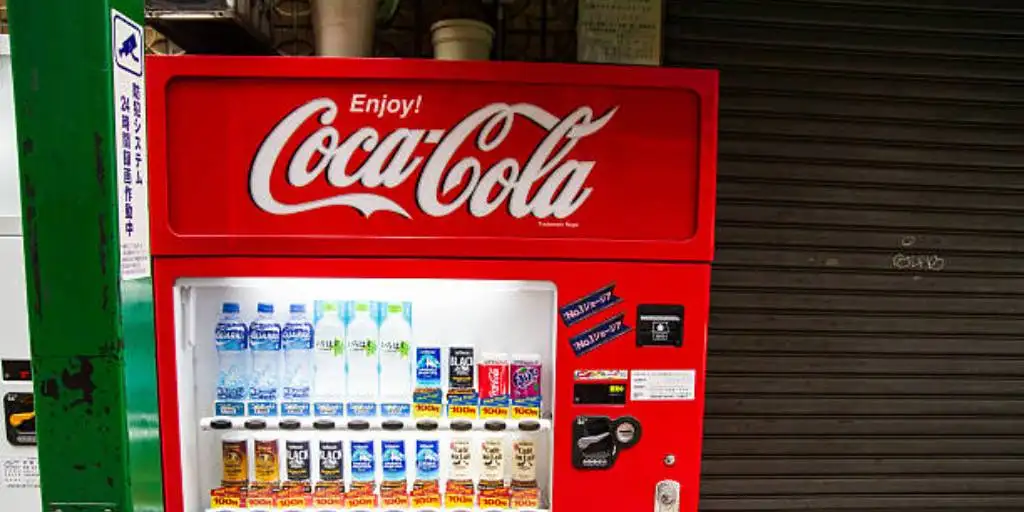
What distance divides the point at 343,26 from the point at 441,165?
60 centimetres

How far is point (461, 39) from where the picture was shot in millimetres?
2002

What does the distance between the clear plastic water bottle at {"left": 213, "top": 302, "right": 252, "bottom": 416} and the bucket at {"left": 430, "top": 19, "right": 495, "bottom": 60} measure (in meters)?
1.14

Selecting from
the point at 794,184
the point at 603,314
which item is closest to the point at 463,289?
the point at 603,314

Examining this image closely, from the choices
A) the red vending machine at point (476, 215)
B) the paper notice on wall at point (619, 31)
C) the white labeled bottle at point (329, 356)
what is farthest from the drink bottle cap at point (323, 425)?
the paper notice on wall at point (619, 31)

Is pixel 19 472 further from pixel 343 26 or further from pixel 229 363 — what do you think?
pixel 343 26

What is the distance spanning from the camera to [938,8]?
2.73 metres

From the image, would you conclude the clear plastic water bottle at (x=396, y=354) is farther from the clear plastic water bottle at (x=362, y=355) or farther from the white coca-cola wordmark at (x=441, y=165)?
the white coca-cola wordmark at (x=441, y=165)

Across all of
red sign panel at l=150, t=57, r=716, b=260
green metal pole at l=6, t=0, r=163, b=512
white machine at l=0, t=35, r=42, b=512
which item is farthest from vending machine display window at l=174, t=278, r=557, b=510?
green metal pole at l=6, t=0, r=163, b=512

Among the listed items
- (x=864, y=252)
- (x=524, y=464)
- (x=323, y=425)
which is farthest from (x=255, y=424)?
(x=864, y=252)

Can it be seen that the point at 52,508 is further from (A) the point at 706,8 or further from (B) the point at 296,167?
(A) the point at 706,8

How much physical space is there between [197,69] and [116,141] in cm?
58

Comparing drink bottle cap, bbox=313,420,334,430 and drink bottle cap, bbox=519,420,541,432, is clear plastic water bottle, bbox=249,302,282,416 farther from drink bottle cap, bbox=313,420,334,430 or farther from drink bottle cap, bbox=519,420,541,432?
drink bottle cap, bbox=519,420,541,432

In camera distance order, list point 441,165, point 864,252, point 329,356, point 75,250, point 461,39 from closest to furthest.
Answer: point 75,250 → point 441,165 → point 461,39 → point 329,356 → point 864,252

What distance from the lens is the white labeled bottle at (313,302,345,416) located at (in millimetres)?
2086
